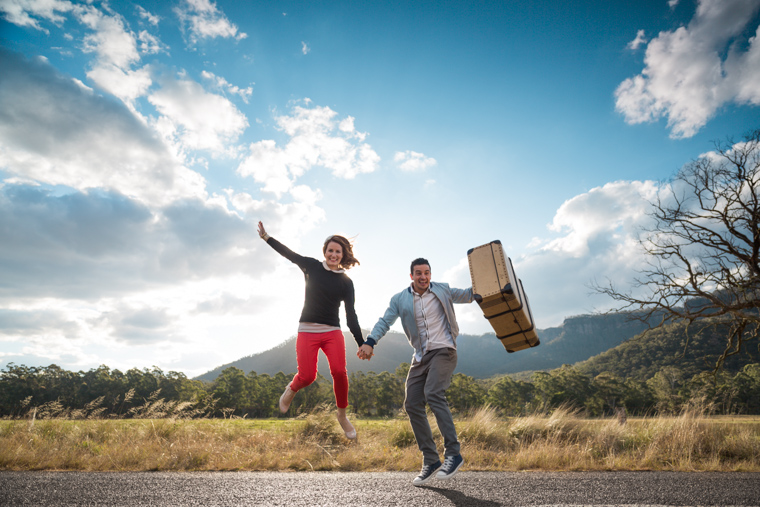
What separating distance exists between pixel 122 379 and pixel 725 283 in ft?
276

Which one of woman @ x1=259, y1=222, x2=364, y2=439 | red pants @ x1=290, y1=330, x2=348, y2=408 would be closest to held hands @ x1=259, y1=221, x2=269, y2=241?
woman @ x1=259, y1=222, x2=364, y2=439

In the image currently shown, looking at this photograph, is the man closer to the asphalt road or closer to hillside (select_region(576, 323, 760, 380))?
the asphalt road

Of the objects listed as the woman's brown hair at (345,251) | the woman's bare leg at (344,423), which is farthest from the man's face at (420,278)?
the woman's bare leg at (344,423)

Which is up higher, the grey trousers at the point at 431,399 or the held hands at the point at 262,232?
the held hands at the point at 262,232

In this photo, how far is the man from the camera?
13.4 ft

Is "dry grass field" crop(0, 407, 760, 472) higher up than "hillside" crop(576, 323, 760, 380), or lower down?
higher up

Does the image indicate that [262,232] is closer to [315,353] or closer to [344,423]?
[315,353]

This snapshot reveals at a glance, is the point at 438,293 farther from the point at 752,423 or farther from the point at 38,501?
the point at 752,423

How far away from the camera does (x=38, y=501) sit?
10.0ft

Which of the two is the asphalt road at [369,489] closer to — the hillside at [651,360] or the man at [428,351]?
the man at [428,351]

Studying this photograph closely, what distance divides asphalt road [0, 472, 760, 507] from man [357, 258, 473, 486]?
Result: 1.11 feet

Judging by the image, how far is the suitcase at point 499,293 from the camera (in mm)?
4309

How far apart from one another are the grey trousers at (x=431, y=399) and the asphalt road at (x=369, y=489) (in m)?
0.36

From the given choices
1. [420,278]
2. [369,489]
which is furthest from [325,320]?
[369,489]
